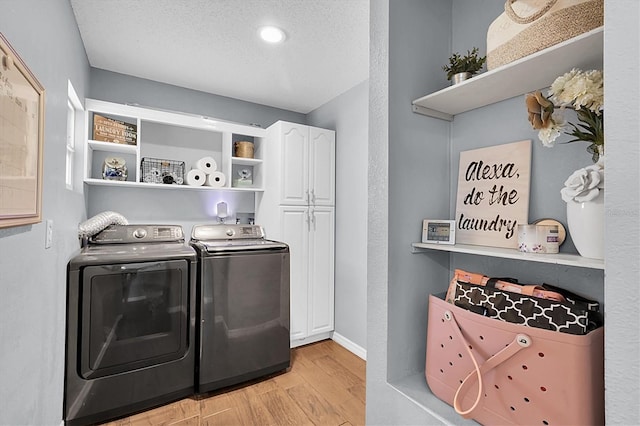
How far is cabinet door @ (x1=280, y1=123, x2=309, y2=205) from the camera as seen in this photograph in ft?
9.73

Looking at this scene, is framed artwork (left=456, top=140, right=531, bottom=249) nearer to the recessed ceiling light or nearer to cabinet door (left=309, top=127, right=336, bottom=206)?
the recessed ceiling light

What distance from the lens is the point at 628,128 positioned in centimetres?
68

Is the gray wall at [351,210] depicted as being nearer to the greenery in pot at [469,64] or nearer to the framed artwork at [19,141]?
the greenery in pot at [469,64]

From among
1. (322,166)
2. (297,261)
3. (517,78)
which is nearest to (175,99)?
(322,166)

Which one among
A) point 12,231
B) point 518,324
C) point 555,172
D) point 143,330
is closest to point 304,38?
point 555,172

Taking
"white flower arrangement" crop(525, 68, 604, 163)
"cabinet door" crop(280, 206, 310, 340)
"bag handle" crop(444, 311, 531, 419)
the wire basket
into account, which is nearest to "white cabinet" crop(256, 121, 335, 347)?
"cabinet door" crop(280, 206, 310, 340)

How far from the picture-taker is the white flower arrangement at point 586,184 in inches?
34.7

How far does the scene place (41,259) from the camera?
1.32 metres

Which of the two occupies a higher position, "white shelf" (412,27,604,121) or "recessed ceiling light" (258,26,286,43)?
"recessed ceiling light" (258,26,286,43)

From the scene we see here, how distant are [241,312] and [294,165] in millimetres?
1418

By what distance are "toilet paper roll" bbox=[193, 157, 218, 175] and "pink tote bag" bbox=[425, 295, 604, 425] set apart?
237 centimetres

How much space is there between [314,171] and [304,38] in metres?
1.25

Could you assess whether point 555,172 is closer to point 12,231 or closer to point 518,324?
point 518,324

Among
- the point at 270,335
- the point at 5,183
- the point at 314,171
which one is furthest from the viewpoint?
the point at 314,171
